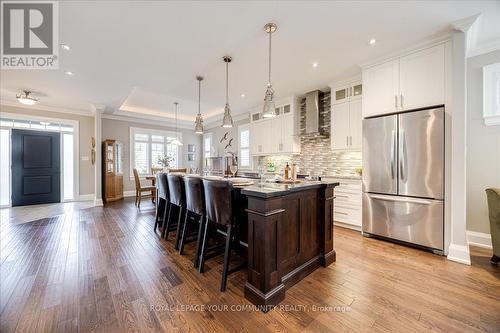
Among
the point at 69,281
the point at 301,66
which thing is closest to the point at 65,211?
the point at 69,281

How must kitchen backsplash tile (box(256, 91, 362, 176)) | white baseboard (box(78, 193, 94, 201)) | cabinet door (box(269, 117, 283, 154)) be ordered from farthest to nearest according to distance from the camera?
white baseboard (box(78, 193, 94, 201)) < cabinet door (box(269, 117, 283, 154)) < kitchen backsplash tile (box(256, 91, 362, 176))

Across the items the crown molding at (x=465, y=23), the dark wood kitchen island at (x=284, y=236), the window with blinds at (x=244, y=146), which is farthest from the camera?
the window with blinds at (x=244, y=146)

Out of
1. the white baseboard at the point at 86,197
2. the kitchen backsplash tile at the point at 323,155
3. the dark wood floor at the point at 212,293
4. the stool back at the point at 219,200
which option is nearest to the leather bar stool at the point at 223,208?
the stool back at the point at 219,200

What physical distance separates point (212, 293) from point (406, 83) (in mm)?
3591

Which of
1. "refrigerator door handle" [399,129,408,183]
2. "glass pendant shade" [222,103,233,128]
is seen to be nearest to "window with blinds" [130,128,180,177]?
"glass pendant shade" [222,103,233,128]

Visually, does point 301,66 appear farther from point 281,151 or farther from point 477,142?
point 477,142

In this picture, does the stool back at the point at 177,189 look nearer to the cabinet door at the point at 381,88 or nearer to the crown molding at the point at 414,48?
the cabinet door at the point at 381,88

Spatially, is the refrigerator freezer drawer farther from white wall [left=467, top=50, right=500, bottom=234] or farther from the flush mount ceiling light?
the flush mount ceiling light

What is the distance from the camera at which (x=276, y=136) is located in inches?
204

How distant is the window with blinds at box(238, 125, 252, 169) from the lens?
647cm

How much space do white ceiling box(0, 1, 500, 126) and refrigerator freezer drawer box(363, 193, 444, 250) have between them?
7.06ft

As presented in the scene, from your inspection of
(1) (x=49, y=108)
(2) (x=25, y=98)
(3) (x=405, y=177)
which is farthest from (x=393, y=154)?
(1) (x=49, y=108)

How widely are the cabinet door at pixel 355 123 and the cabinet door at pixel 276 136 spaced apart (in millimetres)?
1729

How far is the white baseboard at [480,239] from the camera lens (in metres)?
2.74
